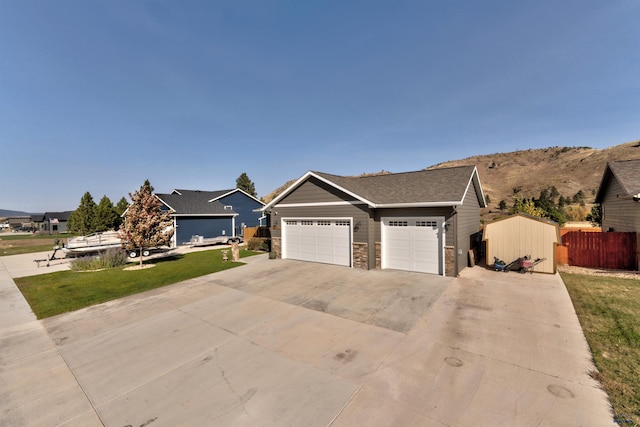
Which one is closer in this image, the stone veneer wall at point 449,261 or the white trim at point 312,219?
the stone veneer wall at point 449,261

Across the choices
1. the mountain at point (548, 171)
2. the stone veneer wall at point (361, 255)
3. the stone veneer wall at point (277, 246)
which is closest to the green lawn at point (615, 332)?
the stone veneer wall at point (361, 255)

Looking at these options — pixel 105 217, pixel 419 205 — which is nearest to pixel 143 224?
pixel 419 205

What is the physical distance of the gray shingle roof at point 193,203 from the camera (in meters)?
24.8

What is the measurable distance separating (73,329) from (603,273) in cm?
1954

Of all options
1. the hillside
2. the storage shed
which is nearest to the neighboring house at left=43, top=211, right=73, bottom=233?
the storage shed

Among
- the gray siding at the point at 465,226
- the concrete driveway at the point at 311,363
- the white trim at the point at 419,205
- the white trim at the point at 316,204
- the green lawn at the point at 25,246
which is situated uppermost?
the white trim at the point at 316,204

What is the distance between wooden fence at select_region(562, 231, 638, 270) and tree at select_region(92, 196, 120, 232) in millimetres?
48476

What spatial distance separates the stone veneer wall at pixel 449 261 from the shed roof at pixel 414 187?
204 cm

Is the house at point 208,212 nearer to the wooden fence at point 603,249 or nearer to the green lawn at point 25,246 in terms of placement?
the green lawn at point 25,246

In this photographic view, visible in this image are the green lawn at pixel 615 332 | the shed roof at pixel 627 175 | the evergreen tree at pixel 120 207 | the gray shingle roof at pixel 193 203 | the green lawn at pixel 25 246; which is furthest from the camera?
the evergreen tree at pixel 120 207

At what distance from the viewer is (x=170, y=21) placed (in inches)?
479

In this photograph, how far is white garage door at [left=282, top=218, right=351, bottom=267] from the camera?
536 inches

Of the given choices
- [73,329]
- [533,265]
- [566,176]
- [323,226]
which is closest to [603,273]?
[533,265]

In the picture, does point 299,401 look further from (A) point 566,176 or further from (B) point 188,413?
(A) point 566,176
